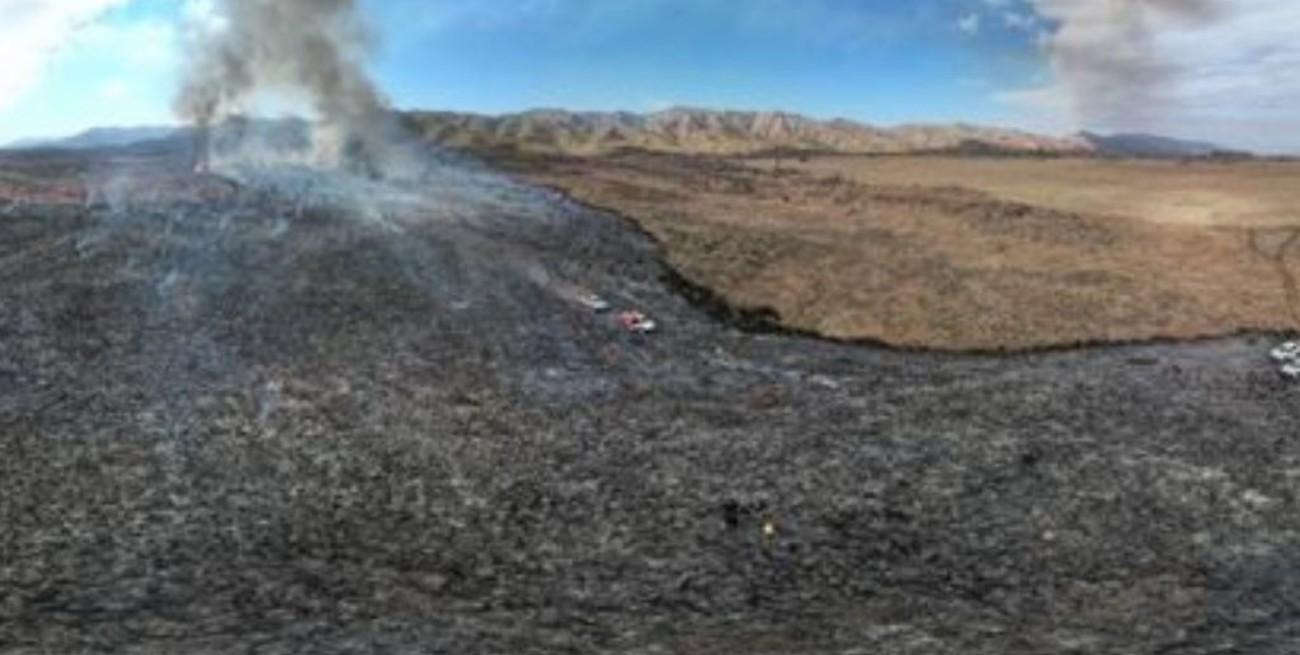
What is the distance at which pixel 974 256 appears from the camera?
273ft

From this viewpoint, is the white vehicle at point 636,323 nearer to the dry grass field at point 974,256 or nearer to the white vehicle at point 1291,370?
the dry grass field at point 974,256

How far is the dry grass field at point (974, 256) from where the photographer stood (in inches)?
2576

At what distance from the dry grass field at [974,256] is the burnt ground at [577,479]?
470 cm

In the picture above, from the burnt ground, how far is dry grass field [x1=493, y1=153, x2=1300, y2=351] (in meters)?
4.70

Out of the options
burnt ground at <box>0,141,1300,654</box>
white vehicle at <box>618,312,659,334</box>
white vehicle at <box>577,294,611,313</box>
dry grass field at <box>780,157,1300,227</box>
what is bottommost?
burnt ground at <box>0,141,1300,654</box>

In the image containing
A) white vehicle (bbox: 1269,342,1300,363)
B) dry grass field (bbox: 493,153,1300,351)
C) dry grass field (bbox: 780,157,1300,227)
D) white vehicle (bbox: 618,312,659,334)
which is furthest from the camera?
dry grass field (bbox: 780,157,1300,227)

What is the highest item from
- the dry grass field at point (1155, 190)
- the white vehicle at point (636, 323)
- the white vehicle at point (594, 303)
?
the dry grass field at point (1155, 190)

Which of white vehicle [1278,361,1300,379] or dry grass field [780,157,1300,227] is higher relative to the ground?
dry grass field [780,157,1300,227]

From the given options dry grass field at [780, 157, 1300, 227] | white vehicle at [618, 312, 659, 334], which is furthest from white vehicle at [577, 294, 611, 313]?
dry grass field at [780, 157, 1300, 227]

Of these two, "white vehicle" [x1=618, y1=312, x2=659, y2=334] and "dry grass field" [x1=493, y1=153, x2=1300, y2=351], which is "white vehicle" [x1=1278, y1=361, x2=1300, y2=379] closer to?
"dry grass field" [x1=493, y1=153, x2=1300, y2=351]

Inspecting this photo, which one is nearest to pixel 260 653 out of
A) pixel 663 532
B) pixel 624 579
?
pixel 624 579

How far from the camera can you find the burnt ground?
30.0 metres

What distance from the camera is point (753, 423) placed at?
45.1 meters

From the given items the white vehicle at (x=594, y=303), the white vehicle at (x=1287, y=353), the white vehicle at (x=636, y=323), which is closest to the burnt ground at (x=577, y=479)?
the white vehicle at (x=636, y=323)
